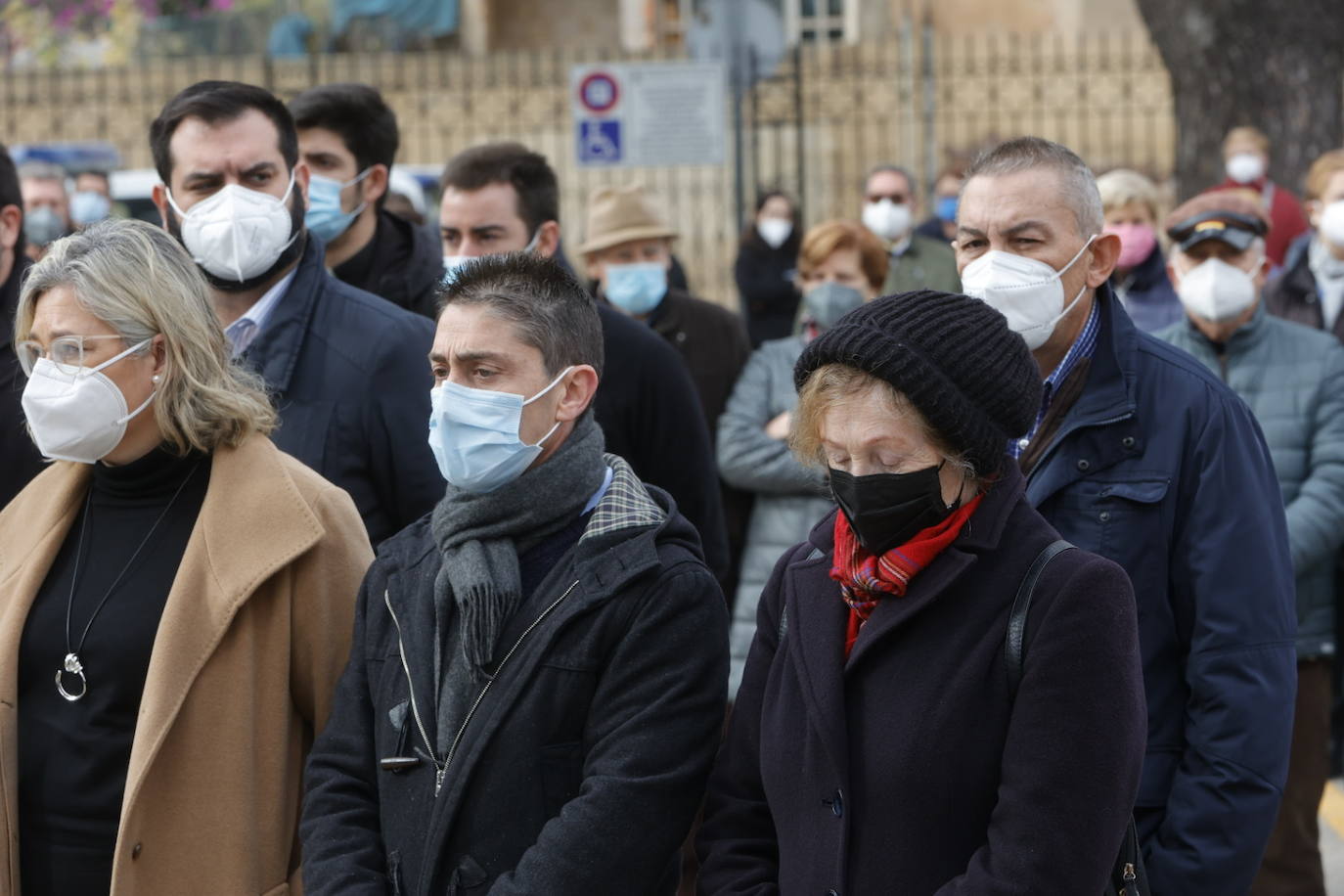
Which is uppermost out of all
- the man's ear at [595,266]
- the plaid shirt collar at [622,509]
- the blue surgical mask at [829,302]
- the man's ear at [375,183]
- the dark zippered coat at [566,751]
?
the man's ear at [375,183]

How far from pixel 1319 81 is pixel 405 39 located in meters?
14.9

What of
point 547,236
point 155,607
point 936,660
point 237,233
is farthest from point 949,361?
point 547,236

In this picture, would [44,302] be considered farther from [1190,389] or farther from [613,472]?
[1190,389]

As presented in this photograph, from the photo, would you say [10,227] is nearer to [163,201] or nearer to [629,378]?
[163,201]

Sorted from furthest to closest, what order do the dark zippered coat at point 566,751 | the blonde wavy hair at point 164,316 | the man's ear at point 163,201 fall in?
the man's ear at point 163,201, the blonde wavy hair at point 164,316, the dark zippered coat at point 566,751

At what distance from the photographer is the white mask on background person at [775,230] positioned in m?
11.5

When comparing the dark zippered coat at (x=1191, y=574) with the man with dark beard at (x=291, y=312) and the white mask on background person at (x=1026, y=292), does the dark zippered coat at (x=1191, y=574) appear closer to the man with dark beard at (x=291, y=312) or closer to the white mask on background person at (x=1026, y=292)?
the white mask on background person at (x=1026, y=292)

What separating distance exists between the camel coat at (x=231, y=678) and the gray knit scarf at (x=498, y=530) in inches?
12.8

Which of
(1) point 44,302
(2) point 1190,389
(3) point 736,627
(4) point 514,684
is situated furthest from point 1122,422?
(3) point 736,627

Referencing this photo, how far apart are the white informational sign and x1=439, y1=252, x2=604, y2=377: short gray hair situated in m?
8.64

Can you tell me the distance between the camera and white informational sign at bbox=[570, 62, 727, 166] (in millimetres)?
11977

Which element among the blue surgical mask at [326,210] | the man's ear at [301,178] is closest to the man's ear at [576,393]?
the man's ear at [301,178]

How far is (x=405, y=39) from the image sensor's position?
965 inches

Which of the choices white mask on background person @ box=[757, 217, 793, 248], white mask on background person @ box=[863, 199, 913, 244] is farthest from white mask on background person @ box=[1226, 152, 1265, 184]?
white mask on background person @ box=[757, 217, 793, 248]
